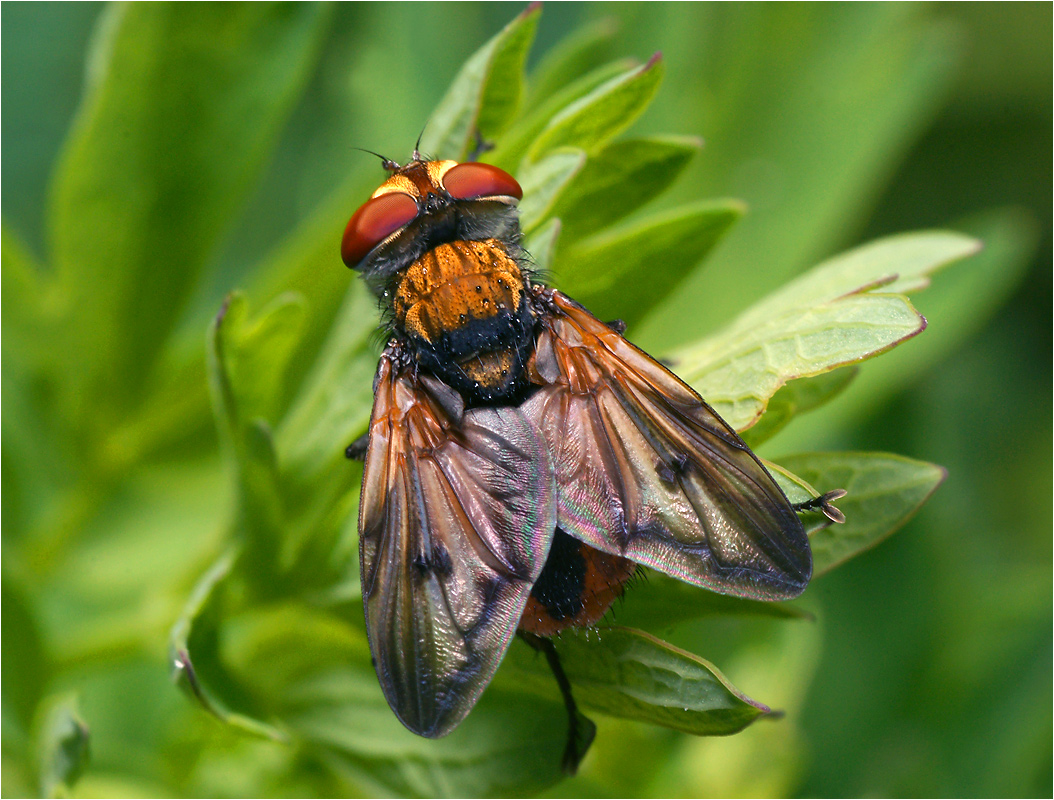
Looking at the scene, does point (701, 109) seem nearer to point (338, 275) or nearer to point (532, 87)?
point (532, 87)

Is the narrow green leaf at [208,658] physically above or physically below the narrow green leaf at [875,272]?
below

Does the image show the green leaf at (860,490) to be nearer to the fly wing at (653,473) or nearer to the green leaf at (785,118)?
the fly wing at (653,473)

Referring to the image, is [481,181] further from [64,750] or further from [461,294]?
[64,750]

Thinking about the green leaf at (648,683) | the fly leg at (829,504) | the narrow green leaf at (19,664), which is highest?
the fly leg at (829,504)

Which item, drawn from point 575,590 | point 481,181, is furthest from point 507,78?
point 575,590

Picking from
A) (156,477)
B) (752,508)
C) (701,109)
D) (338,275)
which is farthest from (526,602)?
(701,109)

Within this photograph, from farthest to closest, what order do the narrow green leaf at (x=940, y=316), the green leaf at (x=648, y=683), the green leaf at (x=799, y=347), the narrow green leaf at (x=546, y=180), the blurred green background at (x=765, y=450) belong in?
the narrow green leaf at (x=940, y=316), the blurred green background at (x=765, y=450), the narrow green leaf at (x=546, y=180), the green leaf at (x=799, y=347), the green leaf at (x=648, y=683)

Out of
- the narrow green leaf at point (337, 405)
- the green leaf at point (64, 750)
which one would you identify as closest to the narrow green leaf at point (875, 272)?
the narrow green leaf at point (337, 405)
